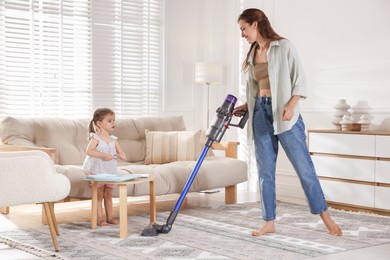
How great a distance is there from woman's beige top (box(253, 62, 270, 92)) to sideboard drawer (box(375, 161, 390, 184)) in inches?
66.2

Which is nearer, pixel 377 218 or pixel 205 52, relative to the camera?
pixel 377 218

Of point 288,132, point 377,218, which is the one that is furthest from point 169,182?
point 377,218

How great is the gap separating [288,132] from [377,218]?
151cm

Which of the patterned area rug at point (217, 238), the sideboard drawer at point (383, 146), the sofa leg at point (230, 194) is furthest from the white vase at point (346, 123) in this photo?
the sofa leg at point (230, 194)

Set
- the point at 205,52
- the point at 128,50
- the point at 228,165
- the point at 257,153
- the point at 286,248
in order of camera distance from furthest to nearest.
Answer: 1. the point at 205,52
2. the point at 128,50
3. the point at 228,165
4. the point at 257,153
5. the point at 286,248

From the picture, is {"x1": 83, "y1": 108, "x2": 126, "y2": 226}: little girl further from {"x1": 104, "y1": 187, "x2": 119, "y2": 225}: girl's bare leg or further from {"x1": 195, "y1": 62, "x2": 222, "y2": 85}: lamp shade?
{"x1": 195, "y1": 62, "x2": 222, "y2": 85}: lamp shade

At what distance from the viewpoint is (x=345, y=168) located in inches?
237

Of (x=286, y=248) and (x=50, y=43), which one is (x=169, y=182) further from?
(x=50, y=43)

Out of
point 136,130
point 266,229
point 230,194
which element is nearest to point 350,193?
point 230,194

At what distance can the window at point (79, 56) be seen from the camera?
6345mm

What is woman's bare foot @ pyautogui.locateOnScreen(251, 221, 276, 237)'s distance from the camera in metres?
4.60

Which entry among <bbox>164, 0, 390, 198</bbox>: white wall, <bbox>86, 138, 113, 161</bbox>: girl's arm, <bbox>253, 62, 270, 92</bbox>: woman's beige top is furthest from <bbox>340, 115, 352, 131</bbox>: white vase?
<bbox>86, 138, 113, 161</bbox>: girl's arm

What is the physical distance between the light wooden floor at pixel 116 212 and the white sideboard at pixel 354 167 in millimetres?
671

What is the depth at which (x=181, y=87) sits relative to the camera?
764 centimetres
